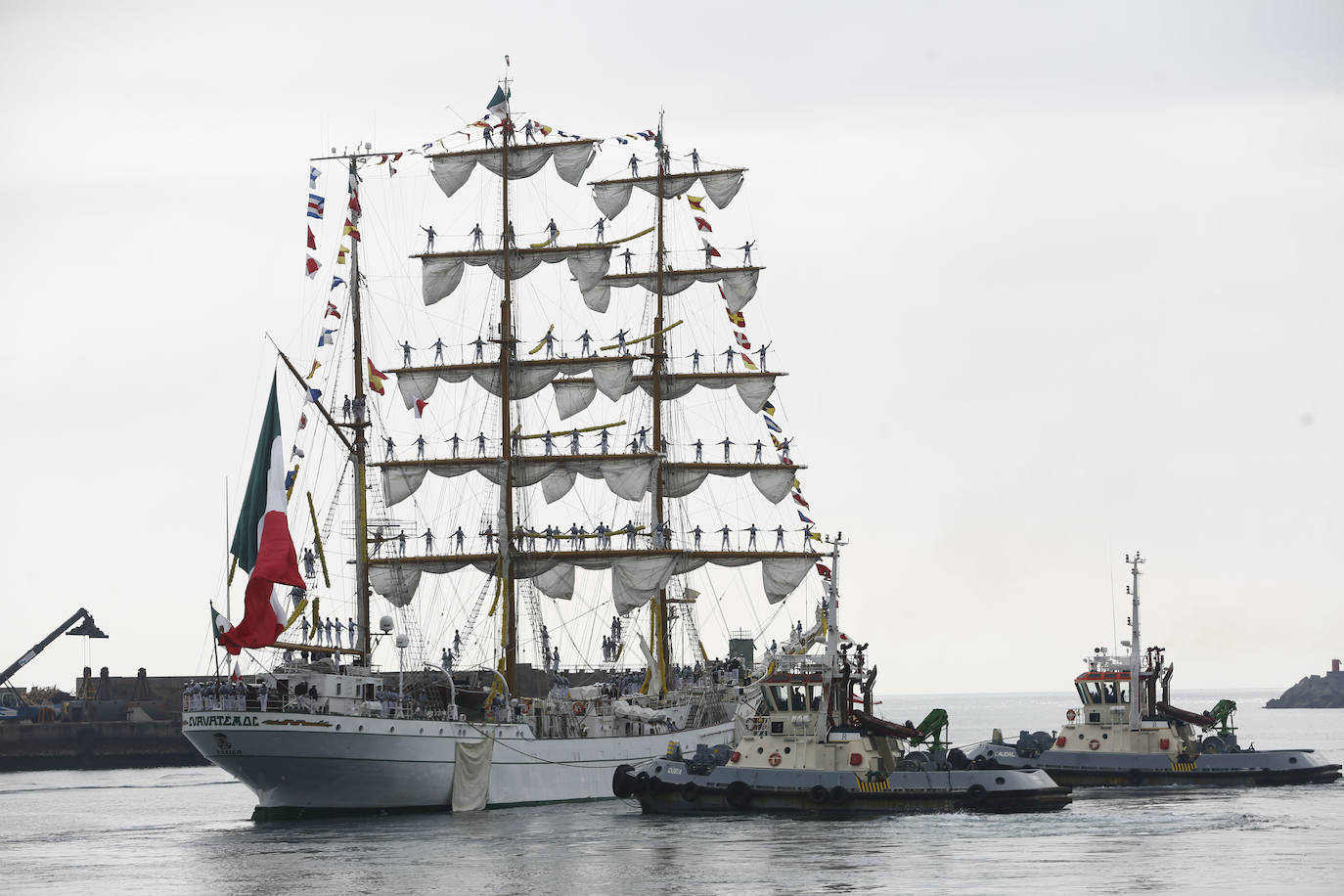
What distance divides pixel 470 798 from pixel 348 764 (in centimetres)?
668

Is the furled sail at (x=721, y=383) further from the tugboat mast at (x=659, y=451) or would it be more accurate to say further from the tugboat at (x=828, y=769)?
the tugboat at (x=828, y=769)

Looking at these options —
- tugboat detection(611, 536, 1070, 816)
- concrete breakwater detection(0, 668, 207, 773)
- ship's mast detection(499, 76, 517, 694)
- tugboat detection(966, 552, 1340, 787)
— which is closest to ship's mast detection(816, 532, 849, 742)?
tugboat detection(611, 536, 1070, 816)

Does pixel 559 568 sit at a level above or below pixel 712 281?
below

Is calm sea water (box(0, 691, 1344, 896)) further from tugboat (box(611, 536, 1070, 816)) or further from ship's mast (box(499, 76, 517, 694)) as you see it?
ship's mast (box(499, 76, 517, 694))

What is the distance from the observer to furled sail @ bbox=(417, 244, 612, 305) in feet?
301

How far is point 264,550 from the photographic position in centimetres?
6925

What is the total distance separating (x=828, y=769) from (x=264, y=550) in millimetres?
23127

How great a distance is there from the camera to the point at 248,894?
50.9 metres

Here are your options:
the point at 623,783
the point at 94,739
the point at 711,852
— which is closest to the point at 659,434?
the point at 623,783

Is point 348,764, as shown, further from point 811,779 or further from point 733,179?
point 733,179

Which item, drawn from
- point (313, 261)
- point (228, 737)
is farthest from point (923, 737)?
point (313, 261)

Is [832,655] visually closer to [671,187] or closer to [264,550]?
[264,550]

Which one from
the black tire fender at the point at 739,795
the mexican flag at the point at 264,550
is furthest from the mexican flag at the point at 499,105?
the black tire fender at the point at 739,795

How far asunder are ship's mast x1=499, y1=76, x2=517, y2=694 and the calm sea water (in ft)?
43.9
